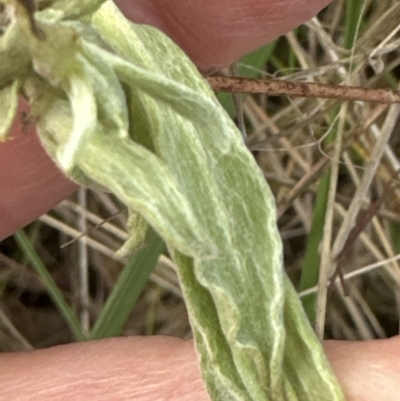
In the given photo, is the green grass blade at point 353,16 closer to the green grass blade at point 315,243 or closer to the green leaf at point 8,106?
the green grass blade at point 315,243

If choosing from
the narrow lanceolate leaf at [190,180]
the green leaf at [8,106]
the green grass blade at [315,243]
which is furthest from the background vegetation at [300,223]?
the green leaf at [8,106]

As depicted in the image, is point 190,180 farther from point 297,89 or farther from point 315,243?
point 315,243

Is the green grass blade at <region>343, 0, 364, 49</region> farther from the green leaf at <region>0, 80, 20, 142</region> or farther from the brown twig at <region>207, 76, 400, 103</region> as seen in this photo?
the green leaf at <region>0, 80, 20, 142</region>

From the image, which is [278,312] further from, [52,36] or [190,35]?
[190,35]

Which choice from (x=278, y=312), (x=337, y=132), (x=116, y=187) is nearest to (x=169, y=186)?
(x=116, y=187)

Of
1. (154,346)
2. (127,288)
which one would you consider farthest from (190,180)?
(127,288)

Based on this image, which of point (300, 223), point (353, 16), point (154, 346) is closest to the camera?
point (154, 346)
